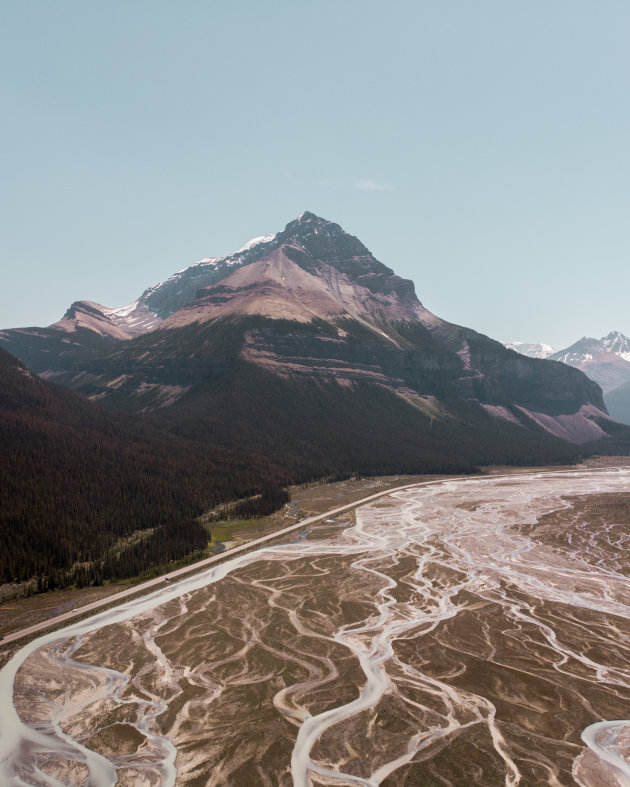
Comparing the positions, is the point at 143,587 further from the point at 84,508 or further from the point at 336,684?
the point at 84,508

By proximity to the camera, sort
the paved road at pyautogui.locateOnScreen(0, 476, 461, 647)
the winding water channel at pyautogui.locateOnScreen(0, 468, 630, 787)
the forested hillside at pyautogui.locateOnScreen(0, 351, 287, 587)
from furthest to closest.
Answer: the forested hillside at pyautogui.locateOnScreen(0, 351, 287, 587) < the paved road at pyautogui.locateOnScreen(0, 476, 461, 647) < the winding water channel at pyautogui.locateOnScreen(0, 468, 630, 787)

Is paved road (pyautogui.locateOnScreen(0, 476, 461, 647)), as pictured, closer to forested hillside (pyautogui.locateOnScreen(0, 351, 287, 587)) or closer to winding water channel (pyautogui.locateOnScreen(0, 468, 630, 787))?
winding water channel (pyautogui.locateOnScreen(0, 468, 630, 787))

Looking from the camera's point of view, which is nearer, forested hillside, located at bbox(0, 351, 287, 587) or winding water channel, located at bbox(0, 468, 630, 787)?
winding water channel, located at bbox(0, 468, 630, 787)

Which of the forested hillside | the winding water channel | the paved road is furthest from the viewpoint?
the forested hillside

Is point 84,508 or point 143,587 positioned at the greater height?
point 84,508

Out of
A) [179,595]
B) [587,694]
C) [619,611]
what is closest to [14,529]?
[179,595]

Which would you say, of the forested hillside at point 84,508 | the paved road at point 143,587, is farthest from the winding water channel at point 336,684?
the forested hillside at point 84,508

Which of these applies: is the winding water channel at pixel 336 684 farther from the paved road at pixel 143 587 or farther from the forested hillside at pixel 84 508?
the forested hillside at pixel 84 508

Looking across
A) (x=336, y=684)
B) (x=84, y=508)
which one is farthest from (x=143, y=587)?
(x=84, y=508)

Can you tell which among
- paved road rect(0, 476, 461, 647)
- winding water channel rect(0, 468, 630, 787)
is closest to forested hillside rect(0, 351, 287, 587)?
paved road rect(0, 476, 461, 647)
